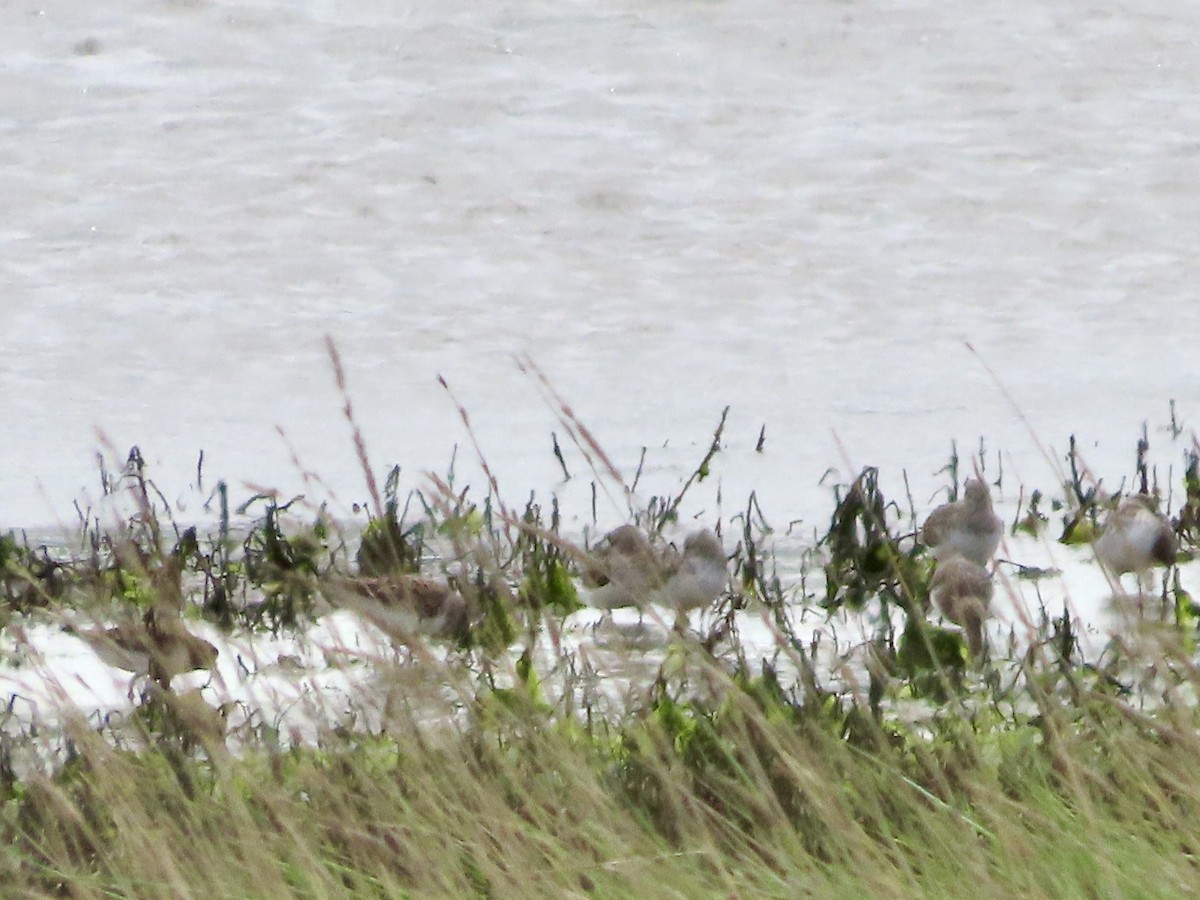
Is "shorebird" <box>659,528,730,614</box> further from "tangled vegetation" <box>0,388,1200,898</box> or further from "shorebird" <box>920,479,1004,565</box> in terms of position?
"shorebird" <box>920,479,1004,565</box>

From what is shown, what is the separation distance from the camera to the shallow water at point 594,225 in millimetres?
9773

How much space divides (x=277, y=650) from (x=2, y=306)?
7817 millimetres

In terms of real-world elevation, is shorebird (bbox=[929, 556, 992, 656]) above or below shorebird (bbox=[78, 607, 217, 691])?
below

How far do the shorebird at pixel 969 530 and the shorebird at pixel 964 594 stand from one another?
40 cm

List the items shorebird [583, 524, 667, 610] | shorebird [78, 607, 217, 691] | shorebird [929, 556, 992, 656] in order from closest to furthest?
shorebird [78, 607, 217, 691], shorebird [929, 556, 992, 656], shorebird [583, 524, 667, 610]

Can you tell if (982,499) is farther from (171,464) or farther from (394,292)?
(394,292)

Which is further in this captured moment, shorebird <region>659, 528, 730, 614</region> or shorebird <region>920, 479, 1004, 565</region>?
shorebird <region>920, 479, 1004, 565</region>

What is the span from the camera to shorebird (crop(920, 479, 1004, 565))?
5.20 m

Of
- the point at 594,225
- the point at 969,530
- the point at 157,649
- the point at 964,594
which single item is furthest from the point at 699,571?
the point at 594,225

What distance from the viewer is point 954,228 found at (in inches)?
529

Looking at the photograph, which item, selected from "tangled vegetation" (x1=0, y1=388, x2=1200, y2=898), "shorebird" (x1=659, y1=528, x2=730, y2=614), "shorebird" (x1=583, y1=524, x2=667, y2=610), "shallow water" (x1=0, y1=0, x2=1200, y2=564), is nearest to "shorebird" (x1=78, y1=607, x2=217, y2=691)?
"tangled vegetation" (x1=0, y1=388, x2=1200, y2=898)

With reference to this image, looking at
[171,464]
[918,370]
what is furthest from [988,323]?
[171,464]

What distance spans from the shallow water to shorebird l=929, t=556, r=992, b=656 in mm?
3536

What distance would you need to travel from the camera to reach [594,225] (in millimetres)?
13477
